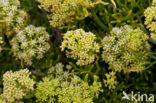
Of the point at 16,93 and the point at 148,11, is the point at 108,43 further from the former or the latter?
the point at 16,93

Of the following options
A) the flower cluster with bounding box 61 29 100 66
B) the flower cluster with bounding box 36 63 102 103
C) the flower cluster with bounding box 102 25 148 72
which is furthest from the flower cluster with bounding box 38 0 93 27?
the flower cluster with bounding box 36 63 102 103

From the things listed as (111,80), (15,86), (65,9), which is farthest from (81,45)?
(15,86)

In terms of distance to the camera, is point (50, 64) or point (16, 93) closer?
point (16, 93)

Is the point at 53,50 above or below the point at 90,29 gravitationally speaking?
below

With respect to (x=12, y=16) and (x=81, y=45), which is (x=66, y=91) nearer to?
(x=81, y=45)

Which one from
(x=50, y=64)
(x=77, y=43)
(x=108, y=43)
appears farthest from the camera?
(x=50, y=64)

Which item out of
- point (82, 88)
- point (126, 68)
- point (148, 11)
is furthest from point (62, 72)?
point (148, 11)

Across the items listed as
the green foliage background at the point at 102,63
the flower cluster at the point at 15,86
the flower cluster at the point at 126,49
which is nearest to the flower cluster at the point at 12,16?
the green foliage background at the point at 102,63

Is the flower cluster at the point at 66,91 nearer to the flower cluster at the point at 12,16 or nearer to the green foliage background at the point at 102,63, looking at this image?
the green foliage background at the point at 102,63
